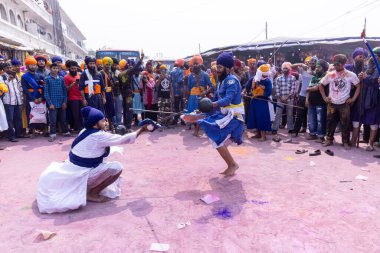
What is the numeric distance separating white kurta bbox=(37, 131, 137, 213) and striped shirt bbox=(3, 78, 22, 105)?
4.60 meters

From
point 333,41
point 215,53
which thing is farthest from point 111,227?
point 215,53

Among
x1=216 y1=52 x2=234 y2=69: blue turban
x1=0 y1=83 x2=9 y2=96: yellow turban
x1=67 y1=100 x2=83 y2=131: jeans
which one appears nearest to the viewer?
x1=216 y1=52 x2=234 y2=69: blue turban

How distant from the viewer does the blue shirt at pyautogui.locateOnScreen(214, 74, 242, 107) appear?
4555 millimetres

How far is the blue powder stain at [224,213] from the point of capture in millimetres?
3549

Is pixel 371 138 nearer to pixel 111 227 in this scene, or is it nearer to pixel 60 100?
pixel 111 227

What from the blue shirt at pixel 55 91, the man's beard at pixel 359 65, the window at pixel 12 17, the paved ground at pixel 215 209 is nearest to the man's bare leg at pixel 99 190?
the paved ground at pixel 215 209

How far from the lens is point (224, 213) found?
363cm

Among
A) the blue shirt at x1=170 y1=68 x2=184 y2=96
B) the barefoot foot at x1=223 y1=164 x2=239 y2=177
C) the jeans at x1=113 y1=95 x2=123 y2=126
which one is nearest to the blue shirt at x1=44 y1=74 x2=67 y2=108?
the jeans at x1=113 y1=95 x2=123 y2=126

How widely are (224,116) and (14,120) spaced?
588 centimetres

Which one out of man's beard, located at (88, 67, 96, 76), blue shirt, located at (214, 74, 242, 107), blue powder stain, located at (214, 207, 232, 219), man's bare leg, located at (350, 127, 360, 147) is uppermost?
man's beard, located at (88, 67, 96, 76)

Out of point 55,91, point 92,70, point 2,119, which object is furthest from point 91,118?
point 2,119

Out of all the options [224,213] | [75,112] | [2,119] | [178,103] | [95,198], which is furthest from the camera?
[178,103]

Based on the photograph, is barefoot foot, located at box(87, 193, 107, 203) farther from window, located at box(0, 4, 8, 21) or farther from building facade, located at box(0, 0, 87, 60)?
window, located at box(0, 4, 8, 21)

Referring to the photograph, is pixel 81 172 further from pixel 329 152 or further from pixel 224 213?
pixel 329 152
